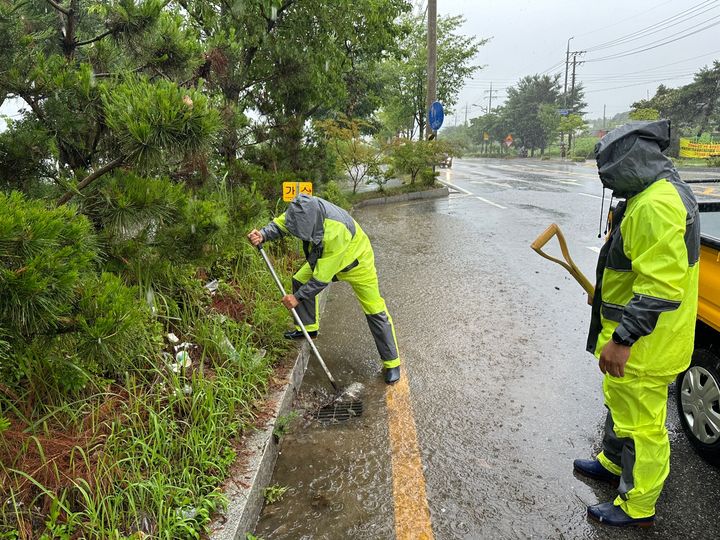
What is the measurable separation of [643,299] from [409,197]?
Answer: 12.4 meters

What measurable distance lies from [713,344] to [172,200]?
9.69 feet

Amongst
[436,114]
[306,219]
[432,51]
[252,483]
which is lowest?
[252,483]

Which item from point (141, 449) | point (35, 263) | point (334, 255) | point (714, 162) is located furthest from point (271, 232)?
point (714, 162)

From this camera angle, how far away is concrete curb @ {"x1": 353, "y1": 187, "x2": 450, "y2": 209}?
13242mm

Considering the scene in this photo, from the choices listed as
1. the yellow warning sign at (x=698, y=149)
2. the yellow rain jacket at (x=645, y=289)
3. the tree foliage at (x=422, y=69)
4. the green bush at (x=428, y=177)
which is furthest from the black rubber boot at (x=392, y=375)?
the yellow warning sign at (x=698, y=149)

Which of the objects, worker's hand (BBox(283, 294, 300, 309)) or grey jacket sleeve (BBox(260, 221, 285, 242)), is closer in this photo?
worker's hand (BBox(283, 294, 300, 309))

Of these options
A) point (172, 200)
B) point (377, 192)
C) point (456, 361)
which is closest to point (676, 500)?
point (456, 361)

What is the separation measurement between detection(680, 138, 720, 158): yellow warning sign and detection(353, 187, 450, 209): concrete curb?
77.1 ft

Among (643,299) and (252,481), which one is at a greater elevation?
(643,299)

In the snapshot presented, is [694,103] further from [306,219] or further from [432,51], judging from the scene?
[306,219]

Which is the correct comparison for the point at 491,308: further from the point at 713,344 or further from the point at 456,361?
the point at 713,344

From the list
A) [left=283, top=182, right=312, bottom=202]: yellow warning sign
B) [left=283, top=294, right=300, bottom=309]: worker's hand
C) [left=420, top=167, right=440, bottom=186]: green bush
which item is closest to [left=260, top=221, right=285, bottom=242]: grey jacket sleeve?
[left=283, top=294, right=300, bottom=309]: worker's hand

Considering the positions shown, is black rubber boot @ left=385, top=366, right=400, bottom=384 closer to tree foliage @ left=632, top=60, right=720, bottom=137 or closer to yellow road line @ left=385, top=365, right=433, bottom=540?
yellow road line @ left=385, top=365, right=433, bottom=540

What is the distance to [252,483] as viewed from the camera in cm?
226
